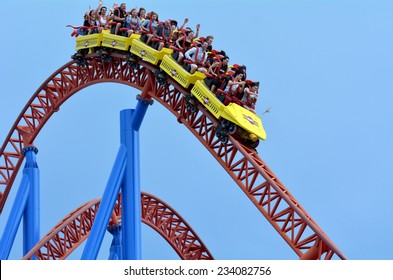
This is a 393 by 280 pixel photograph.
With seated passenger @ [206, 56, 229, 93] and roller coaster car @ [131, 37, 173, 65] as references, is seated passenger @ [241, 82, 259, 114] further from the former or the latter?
roller coaster car @ [131, 37, 173, 65]

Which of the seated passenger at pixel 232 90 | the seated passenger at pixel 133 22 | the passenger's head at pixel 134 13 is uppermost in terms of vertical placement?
the passenger's head at pixel 134 13

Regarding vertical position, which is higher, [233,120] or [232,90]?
[232,90]

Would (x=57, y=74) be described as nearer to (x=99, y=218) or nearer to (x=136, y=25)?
(x=136, y=25)

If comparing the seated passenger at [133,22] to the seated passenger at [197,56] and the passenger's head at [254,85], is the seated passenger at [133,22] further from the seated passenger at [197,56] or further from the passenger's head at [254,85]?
the passenger's head at [254,85]

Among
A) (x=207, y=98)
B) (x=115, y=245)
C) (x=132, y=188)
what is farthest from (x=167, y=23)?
(x=115, y=245)

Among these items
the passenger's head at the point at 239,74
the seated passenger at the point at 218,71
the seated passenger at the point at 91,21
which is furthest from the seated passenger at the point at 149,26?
the passenger's head at the point at 239,74

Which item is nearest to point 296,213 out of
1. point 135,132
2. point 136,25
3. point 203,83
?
point 203,83

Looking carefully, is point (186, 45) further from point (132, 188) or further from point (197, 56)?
point (132, 188)
